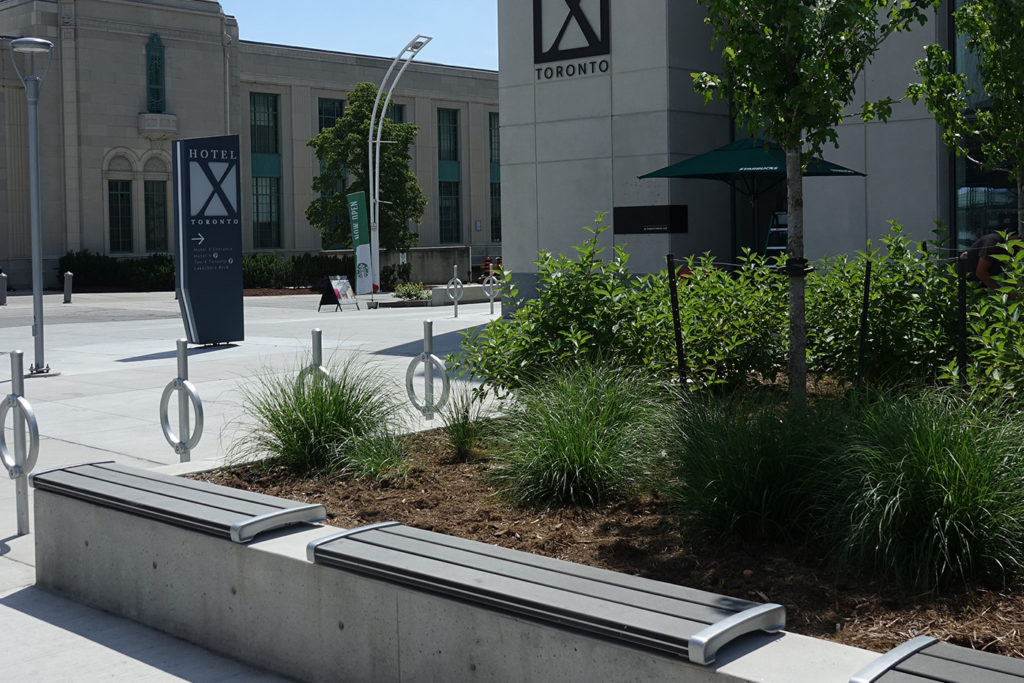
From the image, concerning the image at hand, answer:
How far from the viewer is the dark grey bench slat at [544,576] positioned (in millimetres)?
3869

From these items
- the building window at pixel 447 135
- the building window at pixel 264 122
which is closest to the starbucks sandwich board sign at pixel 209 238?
the building window at pixel 264 122

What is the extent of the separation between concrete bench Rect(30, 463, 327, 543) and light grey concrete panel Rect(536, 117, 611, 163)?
14.6 m

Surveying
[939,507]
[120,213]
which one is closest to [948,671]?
[939,507]

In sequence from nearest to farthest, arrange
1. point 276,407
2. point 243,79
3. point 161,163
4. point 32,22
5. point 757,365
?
point 276,407 < point 757,365 < point 32,22 < point 161,163 < point 243,79

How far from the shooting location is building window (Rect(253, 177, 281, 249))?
178 feet

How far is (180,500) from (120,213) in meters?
46.9

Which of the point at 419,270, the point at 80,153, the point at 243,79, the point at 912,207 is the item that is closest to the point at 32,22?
the point at 80,153

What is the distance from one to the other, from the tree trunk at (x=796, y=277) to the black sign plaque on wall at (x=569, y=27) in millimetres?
13401

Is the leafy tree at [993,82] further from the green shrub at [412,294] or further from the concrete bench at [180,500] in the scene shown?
the green shrub at [412,294]

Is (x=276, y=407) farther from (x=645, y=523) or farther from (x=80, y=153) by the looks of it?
(x=80, y=153)

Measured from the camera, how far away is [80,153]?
48.1 m

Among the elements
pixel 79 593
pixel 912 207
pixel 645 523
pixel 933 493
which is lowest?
pixel 79 593

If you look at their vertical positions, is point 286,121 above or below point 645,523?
above

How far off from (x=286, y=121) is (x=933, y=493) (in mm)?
54019
